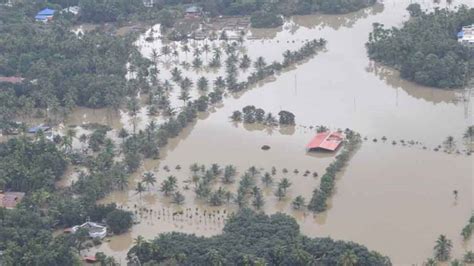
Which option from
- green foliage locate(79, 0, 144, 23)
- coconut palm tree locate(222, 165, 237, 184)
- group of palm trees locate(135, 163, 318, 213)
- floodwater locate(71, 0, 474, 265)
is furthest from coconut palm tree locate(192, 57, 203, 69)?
coconut palm tree locate(222, 165, 237, 184)

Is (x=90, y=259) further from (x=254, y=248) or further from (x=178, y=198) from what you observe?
(x=254, y=248)

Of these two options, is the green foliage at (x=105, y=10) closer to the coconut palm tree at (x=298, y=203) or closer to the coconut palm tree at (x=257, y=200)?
the coconut palm tree at (x=257, y=200)

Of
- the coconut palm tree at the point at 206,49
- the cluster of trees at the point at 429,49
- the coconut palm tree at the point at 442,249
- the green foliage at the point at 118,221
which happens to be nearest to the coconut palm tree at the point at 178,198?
the green foliage at the point at 118,221

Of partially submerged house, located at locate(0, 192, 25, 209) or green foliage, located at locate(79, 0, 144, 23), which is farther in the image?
green foliage, located at locate(79, 0, 144, 23)

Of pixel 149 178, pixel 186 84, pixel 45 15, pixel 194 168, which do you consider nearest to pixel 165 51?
pixel 186 84

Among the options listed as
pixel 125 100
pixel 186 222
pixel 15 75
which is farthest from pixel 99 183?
pixel 15 75

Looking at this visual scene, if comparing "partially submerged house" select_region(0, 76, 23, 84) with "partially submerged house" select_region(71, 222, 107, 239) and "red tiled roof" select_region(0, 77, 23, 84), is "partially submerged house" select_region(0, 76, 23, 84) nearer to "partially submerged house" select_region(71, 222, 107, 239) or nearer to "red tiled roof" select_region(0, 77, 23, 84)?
"red tiled roof" select_region(0, 77, 23, 84)
